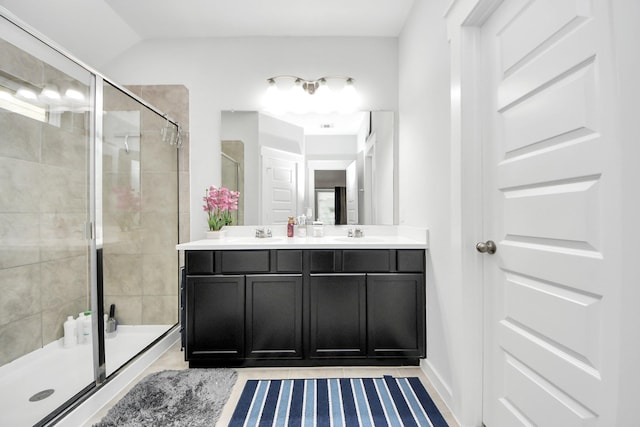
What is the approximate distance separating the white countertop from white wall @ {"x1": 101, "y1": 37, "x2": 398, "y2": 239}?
0.47 metres

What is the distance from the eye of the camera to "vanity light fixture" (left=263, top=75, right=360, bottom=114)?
2.76 meters

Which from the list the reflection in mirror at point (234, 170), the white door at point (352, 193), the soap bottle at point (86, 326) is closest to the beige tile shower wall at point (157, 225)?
the soap bottle at point (86, 326)

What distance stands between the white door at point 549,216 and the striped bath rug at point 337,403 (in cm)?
39

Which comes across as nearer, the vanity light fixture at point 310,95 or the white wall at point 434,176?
the white wall at point 434,176

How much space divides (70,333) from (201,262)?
1.00m

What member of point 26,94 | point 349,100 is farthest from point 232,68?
point 26,94

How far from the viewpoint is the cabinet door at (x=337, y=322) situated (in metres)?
2.13

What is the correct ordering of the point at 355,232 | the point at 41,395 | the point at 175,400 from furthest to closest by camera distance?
the point at 355,232 < the point at 175,400 < the point at 41,395

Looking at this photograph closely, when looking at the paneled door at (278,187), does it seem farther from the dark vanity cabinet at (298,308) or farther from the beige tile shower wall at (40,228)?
the beige tile shower wall at (40,228)

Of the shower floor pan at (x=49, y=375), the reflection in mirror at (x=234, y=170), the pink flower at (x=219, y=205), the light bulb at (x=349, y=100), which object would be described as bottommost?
the shower floor pan at (x=49, y=375)

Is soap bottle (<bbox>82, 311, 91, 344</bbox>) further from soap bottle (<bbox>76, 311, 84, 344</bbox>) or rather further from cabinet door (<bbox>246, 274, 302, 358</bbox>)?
cabinet door (<bbox>246, 274, 302, 358</bbox>)

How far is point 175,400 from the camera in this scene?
1759 millimetres

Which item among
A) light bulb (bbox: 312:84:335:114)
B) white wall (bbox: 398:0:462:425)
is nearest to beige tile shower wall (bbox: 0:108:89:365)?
light bulb (bbox: 312:84:335:114)

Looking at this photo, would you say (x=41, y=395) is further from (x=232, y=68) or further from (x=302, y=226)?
(x=232, y=68)
